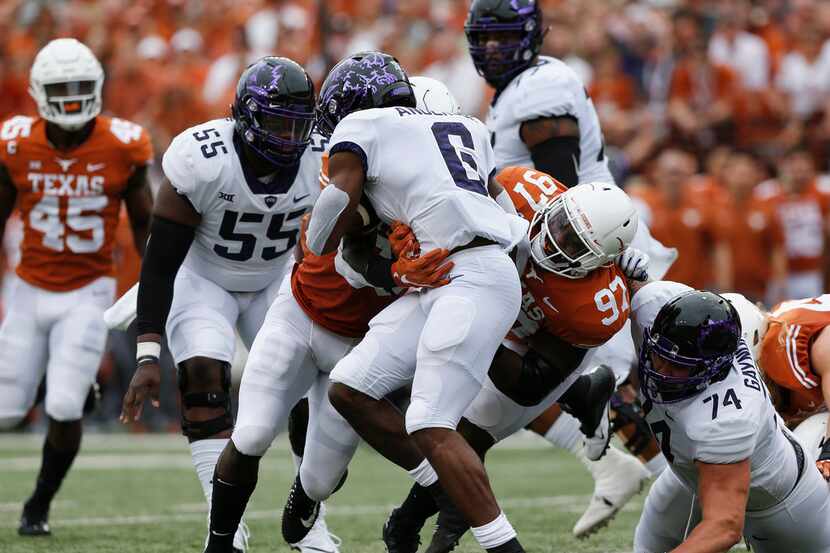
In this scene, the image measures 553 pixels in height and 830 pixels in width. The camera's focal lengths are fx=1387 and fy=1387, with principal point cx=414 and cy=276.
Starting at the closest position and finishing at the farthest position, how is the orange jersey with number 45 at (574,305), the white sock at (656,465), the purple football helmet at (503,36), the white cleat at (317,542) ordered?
1. the orange jersey with number 45 at (574,305)
2. the white cleat at (317,542)
3. the purple football helmet at (503,36)
4. the white sock at (656,465)

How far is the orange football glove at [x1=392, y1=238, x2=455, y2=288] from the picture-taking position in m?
4.22

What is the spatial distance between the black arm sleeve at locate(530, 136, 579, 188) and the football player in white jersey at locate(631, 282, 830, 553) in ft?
3.78

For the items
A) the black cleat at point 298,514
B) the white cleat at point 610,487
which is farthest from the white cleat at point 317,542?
the white cleat at point 610,487

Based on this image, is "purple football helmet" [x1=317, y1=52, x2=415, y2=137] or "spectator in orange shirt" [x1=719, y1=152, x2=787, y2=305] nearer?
"purple football helmet" [x1=317, y1=52, x2=415, y2=137]

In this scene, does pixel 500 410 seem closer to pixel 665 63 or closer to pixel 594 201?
pixel 594 201

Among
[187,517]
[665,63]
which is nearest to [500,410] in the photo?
[187,517]

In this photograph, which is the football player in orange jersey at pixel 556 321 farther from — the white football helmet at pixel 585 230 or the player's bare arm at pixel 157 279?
the player's bare arm at pixel 157 279

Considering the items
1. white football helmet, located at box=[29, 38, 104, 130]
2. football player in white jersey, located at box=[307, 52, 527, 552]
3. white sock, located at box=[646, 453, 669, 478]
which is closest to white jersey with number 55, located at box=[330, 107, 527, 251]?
football player in white jersey, located at box=[307, 52, 527, 552]

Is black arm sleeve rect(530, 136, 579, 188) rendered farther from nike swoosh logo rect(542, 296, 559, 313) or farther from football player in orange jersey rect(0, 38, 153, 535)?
football player in orange jersey rect(0, 38, 153, 535)

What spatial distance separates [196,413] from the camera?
16.7 ft

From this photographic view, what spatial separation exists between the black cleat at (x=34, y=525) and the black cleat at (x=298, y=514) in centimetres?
143

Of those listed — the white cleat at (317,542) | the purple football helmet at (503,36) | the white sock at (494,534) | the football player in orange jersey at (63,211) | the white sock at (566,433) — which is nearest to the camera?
the white sock at (494,534)

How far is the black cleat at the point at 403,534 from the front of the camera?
4.68 metres

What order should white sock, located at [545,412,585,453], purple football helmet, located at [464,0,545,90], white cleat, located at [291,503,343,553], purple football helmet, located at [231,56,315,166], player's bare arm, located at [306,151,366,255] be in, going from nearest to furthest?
1. player's bare arm, located at [306,151,366,255]
2. purple football helmet, located at [231,56,315,166]
3. white cleat, located at [291,503,343,553]
4. purple football helmet, located at [464,0,545,90]
5. white sock, located at [545,412,585,453]
